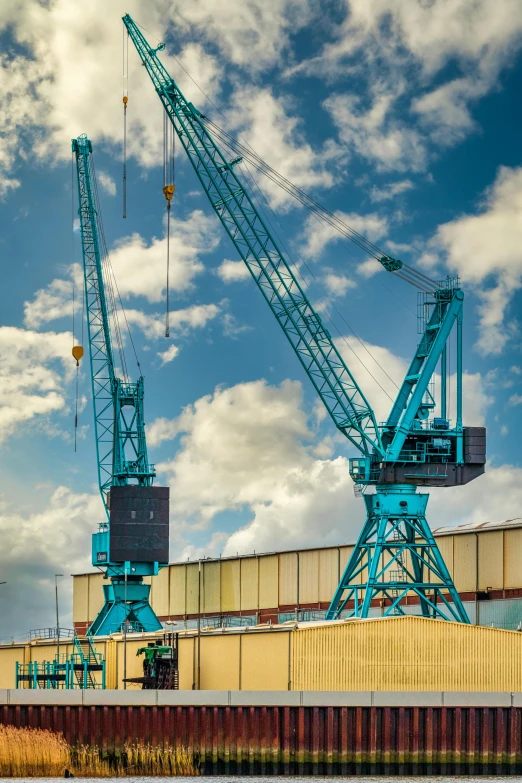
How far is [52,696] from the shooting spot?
61062 mm

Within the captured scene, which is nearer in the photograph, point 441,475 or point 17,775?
point 17,775

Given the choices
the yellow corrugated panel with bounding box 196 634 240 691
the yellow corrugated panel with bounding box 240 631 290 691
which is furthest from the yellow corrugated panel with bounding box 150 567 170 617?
the yellow corrugated panel with bounding box 240 631 290 691

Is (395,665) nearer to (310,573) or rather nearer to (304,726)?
(304,726)

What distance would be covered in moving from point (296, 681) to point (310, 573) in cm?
3783

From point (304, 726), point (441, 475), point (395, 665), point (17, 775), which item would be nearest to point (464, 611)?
point (441, 475)

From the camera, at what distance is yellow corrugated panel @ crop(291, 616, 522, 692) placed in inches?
2501

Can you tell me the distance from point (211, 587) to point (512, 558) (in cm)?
3626

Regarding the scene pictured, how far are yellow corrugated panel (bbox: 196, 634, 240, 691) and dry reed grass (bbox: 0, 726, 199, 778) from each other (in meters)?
8.63

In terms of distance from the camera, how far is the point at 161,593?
4692 inches

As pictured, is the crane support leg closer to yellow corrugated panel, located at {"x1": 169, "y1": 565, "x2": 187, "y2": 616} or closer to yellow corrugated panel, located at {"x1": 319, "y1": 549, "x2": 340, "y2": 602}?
yellow corrugated panel, located at {"x1": 319, "y1": 549, "x2": 340, "y2": 602}

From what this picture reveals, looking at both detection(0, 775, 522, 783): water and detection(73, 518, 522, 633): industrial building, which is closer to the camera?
detection(0, 775, 522, 783): water

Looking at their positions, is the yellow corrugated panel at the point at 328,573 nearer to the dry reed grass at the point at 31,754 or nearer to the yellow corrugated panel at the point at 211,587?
the yellow corrugated panel at the point at 211,587

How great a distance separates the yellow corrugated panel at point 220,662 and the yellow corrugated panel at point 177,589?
46.8 meters

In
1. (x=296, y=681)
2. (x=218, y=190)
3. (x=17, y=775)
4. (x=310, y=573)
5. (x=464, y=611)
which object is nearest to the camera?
(x=17, y=775)
